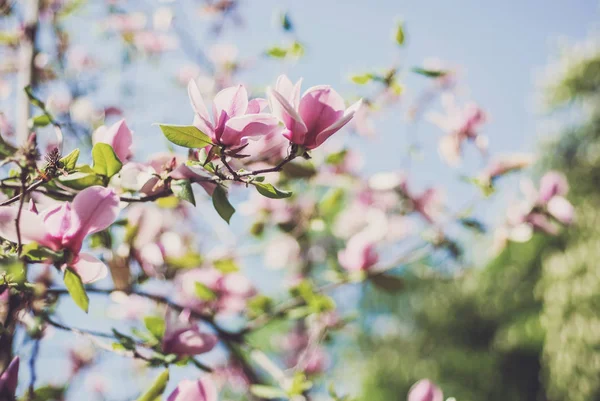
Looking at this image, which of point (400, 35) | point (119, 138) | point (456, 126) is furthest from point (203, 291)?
point (456, 126)

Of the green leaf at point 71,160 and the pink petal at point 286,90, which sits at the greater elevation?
the pink petal at point 286,90

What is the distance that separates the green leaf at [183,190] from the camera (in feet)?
2.24

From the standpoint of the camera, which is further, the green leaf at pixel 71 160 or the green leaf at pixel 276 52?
the green leaf at pixel 276 52

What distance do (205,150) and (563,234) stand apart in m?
7.67

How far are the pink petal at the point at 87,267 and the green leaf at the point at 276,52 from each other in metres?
0.93

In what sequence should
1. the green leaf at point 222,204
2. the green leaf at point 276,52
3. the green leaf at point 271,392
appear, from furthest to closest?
the green leaf at point 276,52 < the green leaf at point 271,392 < the green leaf at point 222,204

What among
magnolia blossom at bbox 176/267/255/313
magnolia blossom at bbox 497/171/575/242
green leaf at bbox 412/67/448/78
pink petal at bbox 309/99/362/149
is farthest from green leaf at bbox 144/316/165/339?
magnolia blossom at bbox 497/171/575/242

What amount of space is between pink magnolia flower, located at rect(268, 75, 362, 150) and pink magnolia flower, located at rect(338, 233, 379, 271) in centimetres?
77

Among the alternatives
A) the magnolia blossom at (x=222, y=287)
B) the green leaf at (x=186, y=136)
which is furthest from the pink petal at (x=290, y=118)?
the magnolia blossom at (x=222, y=287)

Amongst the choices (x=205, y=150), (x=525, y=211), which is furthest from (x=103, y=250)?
(x=525, y=211)

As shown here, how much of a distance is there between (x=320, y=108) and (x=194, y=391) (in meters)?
0.47

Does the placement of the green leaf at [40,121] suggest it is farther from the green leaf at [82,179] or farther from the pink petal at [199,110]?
the pink petal at [199,110]

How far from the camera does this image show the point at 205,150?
69 cm

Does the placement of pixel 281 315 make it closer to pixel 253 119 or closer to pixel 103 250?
pixel 103 250
